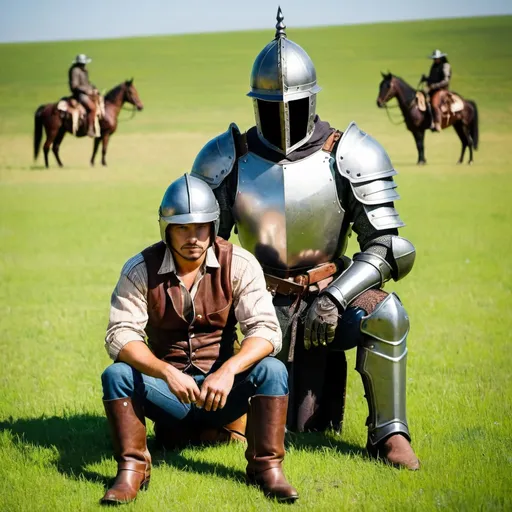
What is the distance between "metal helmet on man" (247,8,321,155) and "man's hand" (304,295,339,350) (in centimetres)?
84

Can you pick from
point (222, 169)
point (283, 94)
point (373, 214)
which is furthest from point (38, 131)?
point (373, 214)

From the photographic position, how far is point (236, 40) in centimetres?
5491

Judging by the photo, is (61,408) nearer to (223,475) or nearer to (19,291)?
(223,475)

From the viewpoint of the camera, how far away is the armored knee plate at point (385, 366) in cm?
487

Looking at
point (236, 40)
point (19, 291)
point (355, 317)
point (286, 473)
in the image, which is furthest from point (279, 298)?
point (236, 40)

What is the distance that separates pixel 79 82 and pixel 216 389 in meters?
23.8

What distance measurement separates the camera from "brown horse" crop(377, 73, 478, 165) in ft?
86.2

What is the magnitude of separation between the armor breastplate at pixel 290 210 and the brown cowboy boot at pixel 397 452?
104cm

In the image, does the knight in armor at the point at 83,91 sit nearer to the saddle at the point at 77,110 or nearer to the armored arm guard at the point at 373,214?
the saddle at the point at 77,110

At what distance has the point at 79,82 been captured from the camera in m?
27.2

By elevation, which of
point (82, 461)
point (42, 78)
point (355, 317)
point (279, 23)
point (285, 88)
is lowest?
point (82, 461)

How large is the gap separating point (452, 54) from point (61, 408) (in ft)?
131

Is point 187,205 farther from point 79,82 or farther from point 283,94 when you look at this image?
point 79,82

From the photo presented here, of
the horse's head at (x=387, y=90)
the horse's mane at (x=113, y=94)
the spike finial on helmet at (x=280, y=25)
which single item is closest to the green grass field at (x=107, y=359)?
the horse's mane at (x=113, y=94)
